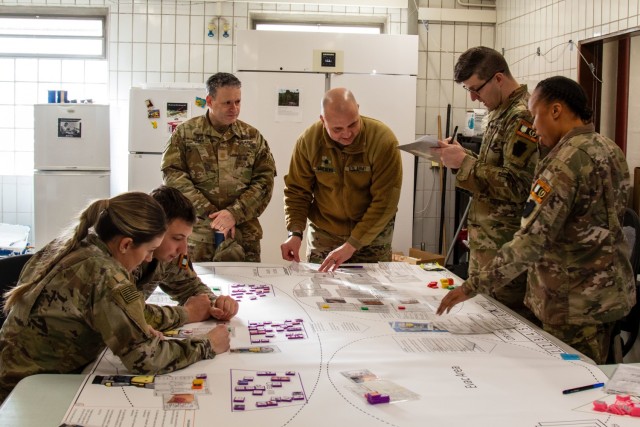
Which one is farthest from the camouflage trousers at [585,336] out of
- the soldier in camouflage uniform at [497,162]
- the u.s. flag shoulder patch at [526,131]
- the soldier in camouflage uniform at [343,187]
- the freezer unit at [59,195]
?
the freezer unit at [59,195]

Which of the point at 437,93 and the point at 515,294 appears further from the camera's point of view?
the point at 437,93

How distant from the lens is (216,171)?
3297mm

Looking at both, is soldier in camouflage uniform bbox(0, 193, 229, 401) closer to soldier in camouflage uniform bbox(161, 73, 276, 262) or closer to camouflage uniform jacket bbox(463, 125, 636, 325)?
camouflage uniform jacket bbox(463, 125, 636, 325)

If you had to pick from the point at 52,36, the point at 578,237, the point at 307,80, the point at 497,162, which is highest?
the point at 52,36

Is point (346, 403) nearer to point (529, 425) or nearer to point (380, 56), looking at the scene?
point (529, 425)

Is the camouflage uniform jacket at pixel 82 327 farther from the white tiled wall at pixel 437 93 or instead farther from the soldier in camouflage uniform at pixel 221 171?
the white tiled wall at pixel 437 93

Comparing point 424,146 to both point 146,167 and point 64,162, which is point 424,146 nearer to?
point 146,167

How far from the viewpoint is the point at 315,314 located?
89.0 inches

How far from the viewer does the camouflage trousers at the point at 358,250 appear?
3197 mm

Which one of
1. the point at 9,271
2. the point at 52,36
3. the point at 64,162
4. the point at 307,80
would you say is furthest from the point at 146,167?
the point at 9,271

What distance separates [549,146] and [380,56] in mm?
3207

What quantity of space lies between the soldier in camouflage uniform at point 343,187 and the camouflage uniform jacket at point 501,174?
1.50ft

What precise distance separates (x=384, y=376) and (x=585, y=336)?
33.6 inches

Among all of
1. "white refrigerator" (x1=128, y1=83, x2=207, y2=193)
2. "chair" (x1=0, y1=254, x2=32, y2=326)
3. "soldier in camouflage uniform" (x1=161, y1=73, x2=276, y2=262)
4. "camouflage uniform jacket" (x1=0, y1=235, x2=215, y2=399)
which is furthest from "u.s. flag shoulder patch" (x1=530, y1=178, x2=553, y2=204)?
"white refrigerator" (x1=128, y1=83, x2=207, y2=193)
